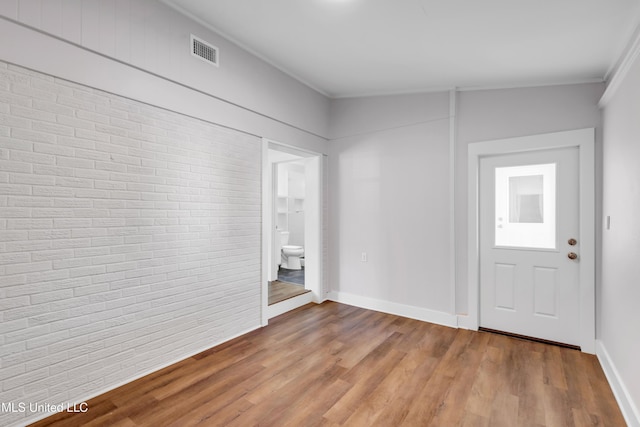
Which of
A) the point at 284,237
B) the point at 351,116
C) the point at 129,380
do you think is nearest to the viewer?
the point at 129,380

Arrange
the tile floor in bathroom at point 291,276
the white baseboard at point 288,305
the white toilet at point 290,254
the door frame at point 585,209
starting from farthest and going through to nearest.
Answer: the white toilet at point 290,254, the tile floor in bathroom at point 291,276, the white baseboard at point 288,305, the door frame at point 585,209

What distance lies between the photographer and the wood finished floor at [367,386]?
6.39 ft

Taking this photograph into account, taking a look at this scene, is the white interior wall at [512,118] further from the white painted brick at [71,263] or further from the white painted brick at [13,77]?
the white painted brick at [13,77]

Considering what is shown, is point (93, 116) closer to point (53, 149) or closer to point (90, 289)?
point (53, 149)

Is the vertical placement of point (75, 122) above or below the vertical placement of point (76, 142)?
above

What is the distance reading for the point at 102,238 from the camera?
84.7 inches

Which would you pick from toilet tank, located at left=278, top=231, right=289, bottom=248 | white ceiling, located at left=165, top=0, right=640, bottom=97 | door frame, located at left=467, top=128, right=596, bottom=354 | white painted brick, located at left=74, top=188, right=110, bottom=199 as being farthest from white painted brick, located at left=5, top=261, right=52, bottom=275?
toilet tank, located at left=278, top=231, right=289, bottom=248

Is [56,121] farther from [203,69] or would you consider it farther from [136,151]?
[203,69]

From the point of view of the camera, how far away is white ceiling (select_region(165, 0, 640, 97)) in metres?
2.09

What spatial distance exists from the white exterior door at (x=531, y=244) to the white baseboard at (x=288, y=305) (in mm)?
2170

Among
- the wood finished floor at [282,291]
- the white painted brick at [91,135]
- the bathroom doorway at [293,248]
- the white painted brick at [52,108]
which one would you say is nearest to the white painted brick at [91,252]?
the white painted brick at [91,135]

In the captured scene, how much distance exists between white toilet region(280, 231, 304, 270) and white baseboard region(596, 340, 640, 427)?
4.43 m

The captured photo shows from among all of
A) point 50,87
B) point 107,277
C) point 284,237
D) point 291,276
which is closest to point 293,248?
point 284,237

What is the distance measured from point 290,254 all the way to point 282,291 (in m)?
1.68
